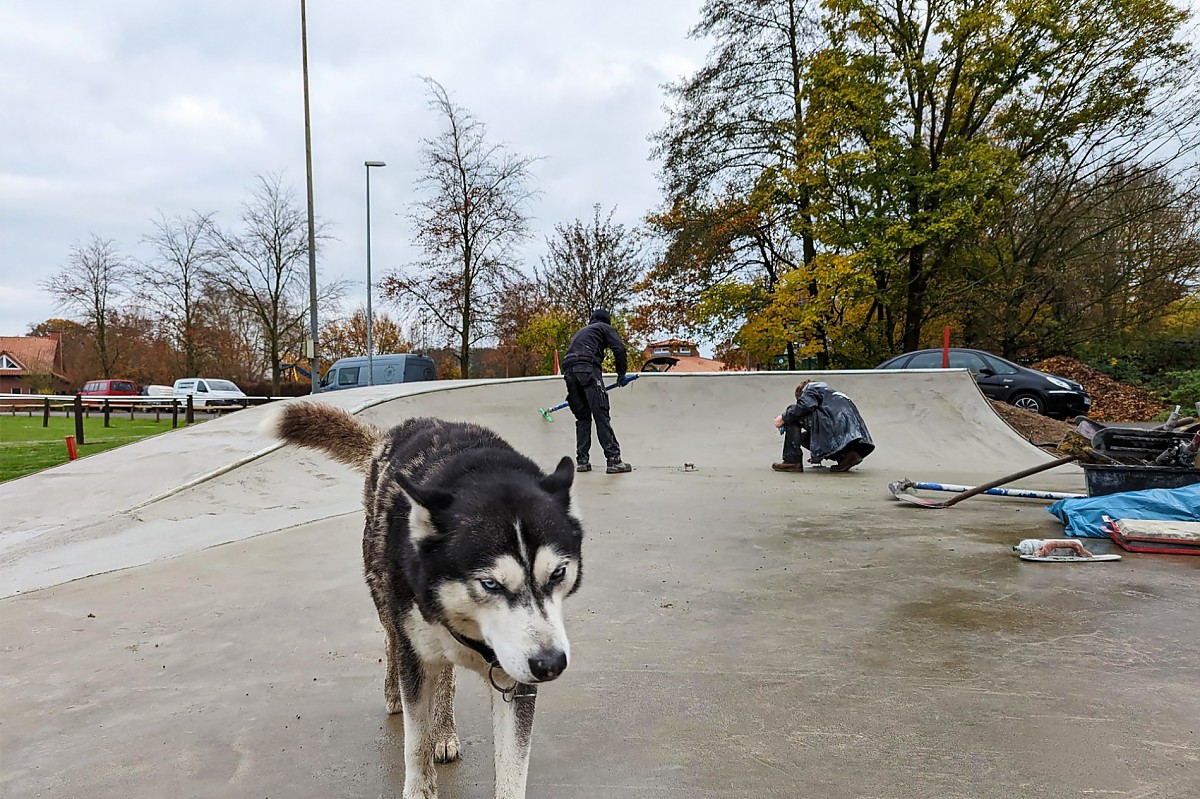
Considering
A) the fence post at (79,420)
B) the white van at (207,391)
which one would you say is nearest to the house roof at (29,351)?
the white van at (207,391)

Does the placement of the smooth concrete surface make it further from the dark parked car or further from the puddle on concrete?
the dark parked car

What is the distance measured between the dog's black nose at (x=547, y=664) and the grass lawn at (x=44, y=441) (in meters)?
11.5

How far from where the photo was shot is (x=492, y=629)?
173cm

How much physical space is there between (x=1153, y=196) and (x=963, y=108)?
264 inches

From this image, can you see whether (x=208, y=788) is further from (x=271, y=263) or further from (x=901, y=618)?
(x=271, y=263)

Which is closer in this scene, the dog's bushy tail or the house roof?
the dog's bushy tail

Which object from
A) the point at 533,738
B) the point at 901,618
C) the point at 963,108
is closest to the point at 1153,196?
the point at 963,108

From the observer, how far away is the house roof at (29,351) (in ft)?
195

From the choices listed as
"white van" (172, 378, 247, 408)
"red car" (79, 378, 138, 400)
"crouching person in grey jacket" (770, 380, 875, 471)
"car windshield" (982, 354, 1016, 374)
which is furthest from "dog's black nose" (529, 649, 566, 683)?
"red car" (79, 378, 138, 400)

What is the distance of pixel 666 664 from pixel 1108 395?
2222 centimetres

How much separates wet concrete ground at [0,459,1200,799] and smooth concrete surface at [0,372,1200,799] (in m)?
0.01

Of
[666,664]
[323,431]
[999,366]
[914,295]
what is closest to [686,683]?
[666,664]

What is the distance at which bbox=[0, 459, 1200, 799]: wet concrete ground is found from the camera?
2.14 meters

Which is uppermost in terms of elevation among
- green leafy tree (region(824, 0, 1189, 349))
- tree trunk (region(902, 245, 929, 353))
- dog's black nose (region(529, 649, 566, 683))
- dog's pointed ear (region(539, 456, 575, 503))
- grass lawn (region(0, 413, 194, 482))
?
green leafy tree (region(824, 0, 1189, 349))
